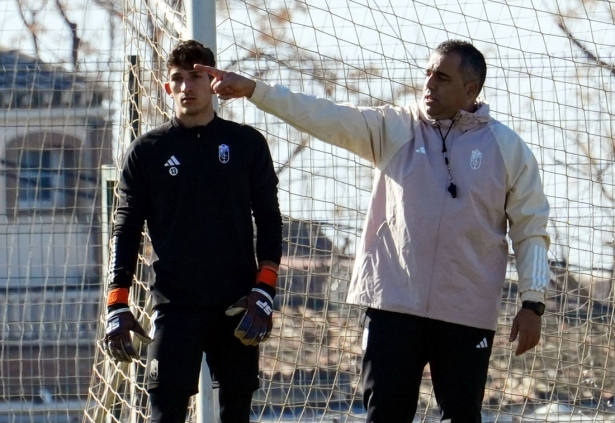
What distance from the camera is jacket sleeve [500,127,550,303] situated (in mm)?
4262

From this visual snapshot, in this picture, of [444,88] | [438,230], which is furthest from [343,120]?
[438,230]

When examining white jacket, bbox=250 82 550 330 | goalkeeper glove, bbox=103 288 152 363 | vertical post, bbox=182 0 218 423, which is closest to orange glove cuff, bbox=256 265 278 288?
white jacket, bbox=250 82 550 330

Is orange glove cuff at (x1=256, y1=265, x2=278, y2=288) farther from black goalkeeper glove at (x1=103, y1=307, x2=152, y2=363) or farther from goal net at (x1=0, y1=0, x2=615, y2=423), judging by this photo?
goal net at (x1=0, y1=0, x2=615, y2=423)

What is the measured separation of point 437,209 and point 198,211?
0.87 m

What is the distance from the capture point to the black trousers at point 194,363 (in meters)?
4.17

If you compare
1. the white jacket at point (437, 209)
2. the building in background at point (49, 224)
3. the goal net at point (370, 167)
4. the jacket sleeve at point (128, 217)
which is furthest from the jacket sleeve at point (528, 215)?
the building in background at point (49, 224)

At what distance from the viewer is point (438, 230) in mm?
4191

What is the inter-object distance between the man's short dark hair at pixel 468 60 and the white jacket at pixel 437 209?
0.45 feet

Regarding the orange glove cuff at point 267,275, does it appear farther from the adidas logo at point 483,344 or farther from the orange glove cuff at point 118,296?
the adidas logo at point 483,344

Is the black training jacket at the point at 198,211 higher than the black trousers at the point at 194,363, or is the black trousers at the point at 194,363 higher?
the black training jacket at the point at 198,211

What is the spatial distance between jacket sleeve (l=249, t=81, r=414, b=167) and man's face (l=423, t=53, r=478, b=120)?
0.11 m

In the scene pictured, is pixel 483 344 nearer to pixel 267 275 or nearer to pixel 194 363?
pixel 267 275

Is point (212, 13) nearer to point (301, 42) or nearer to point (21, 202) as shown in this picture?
point (301, 42)

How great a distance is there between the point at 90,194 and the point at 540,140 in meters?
2.55
